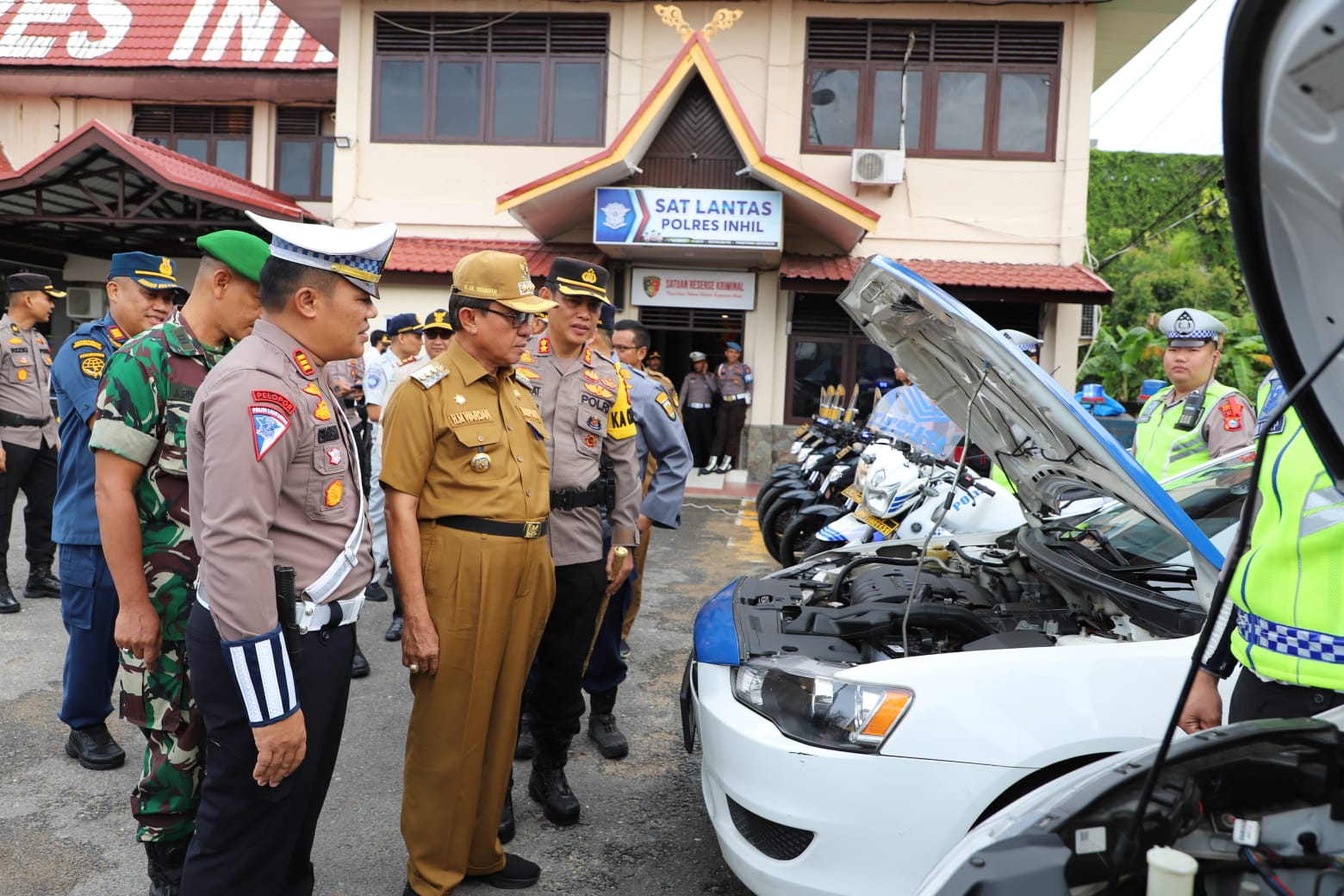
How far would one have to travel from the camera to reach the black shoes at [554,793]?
354cm

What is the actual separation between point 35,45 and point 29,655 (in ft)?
50.3

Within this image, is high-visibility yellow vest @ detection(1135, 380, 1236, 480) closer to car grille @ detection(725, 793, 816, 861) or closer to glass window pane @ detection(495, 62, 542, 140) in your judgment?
car grille @ detection(725, 793, 816, 861)

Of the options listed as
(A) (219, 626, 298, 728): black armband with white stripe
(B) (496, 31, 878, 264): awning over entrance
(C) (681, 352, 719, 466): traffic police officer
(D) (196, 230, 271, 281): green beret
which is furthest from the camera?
(C) (681, 352, 719, 466): traffic police officer

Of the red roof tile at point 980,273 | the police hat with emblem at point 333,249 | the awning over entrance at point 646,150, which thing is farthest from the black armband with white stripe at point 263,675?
the red roof tile at point 980,273

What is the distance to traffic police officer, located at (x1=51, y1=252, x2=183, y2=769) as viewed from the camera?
3.70m

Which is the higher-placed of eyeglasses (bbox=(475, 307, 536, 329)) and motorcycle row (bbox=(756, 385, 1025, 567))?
eyeglasses (bbox=(475, 307, 536, 329))

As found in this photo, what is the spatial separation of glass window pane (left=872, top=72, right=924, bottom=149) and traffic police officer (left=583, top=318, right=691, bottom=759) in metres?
10.1

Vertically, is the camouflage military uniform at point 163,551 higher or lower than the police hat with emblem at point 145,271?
lower

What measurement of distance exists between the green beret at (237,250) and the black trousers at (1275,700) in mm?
2705

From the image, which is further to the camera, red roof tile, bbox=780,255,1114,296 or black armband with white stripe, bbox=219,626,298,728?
red roof tile, bbox=780,255,1114,296

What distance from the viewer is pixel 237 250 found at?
2807 millimetres

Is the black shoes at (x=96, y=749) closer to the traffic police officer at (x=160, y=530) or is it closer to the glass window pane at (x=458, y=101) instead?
the traffic police officer at (x=160, y=530)

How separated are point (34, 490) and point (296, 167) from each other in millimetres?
10987

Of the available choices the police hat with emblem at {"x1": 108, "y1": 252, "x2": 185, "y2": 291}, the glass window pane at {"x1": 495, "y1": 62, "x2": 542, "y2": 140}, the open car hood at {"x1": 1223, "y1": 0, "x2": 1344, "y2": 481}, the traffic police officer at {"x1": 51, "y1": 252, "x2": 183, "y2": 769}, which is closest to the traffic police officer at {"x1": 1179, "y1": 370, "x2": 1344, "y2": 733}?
the open car hood at {"x1": 1223, "y1": 0, "x2": 1344, "y2": 481}
